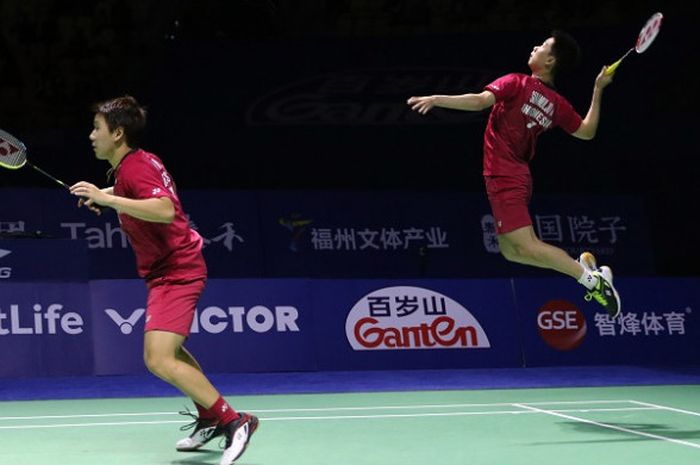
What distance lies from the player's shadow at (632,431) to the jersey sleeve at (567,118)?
174 centimetres

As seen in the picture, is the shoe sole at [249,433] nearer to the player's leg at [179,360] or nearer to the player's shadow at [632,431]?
the player's leg at [179,360]

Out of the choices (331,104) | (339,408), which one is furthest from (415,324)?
(331,104)

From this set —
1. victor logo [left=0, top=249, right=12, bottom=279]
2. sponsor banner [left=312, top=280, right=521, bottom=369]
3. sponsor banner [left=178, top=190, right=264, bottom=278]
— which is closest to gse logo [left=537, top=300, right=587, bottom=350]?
sponsor banner [left=312, top=280, right=521, bottom=369]

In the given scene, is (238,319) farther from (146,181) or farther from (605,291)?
(146,181)

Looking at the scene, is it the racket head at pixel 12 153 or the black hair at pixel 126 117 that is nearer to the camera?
the black hair at pixel 126 117

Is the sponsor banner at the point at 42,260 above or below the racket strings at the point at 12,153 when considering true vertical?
below

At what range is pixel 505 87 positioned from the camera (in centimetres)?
654

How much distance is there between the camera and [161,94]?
11711 millimetres

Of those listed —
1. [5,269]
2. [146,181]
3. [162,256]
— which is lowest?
[162,256]

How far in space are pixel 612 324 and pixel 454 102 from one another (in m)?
4.32

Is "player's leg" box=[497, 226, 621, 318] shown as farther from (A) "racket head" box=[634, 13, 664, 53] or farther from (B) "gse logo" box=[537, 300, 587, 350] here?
(B) "gse logo" box=[537, 300, 587, 350]

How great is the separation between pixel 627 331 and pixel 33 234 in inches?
193

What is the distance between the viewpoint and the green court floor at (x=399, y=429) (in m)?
5.22

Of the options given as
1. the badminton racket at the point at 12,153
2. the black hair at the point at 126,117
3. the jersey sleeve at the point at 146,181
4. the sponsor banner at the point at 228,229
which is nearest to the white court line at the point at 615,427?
the jersey sleeve at the point at 146,181
